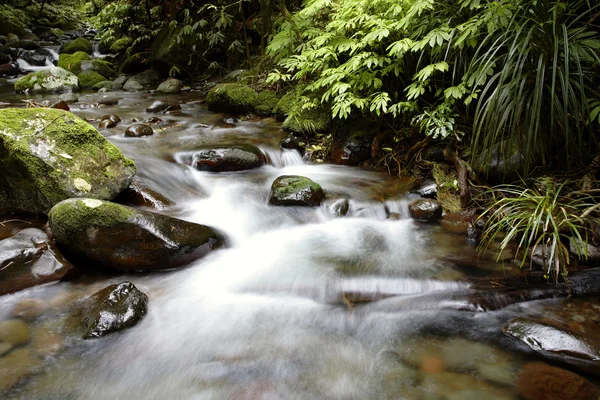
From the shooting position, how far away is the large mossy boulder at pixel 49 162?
137 inches

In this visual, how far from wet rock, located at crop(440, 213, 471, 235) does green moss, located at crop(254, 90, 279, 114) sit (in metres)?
4.54

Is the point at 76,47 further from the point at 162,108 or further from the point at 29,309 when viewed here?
the point at 29,309

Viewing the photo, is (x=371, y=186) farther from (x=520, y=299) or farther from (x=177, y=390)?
(x=177, y=390)

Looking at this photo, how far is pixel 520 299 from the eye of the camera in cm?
282

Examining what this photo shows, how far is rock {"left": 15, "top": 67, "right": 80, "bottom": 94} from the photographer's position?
32.9 ft

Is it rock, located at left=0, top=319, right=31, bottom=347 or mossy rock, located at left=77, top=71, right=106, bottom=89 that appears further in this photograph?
mossy rock, located at left=77, top=71, right=106, bottom=89

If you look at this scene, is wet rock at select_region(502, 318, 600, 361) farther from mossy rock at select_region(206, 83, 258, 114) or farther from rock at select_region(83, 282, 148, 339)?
mossy rock at select_region(206, 83, 258, 114)

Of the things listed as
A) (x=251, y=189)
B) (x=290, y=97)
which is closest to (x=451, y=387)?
(x=251, y=189)

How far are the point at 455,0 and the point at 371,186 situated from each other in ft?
7.74

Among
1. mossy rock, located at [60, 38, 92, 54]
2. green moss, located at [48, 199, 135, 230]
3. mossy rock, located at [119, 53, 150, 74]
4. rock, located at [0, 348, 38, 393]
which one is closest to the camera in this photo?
rock, located at [0, 348, 38, 393]

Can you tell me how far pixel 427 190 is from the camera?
4.51 meters

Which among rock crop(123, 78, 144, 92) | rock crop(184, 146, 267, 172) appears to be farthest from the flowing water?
rock crop(123, 78, 144, 92)

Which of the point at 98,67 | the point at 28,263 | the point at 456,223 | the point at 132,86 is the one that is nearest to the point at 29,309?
the point at 28,263

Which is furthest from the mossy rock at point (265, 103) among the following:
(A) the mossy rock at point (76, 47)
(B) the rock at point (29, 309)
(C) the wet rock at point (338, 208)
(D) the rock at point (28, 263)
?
(A) the mossy rock at point (76, 47)
